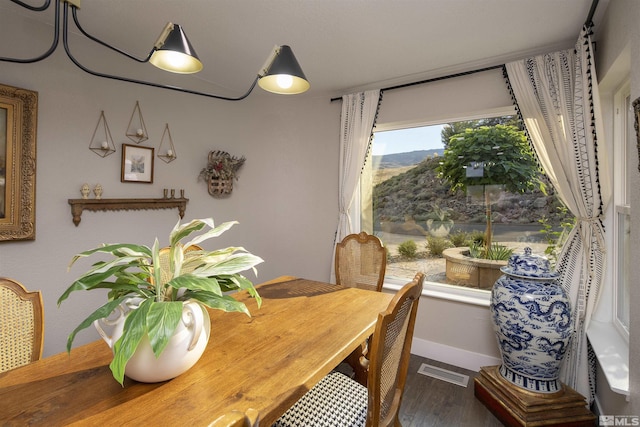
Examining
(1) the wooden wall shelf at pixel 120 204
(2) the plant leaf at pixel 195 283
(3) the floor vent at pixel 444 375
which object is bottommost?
(3) the floor vent at pixel 444 375

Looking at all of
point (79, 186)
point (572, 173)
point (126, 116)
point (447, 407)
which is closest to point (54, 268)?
point (79, 186)

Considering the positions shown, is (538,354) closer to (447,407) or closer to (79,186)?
(447,407)

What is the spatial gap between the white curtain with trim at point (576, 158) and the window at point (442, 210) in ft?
0.77

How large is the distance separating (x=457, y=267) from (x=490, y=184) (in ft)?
2.52

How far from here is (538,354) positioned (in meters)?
1.87

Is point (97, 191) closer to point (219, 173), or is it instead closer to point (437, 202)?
point (219, 173)

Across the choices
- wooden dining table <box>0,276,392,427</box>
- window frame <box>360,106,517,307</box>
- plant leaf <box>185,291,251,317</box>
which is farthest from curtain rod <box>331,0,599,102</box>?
plant leaf <box>185,291,251,317</box>

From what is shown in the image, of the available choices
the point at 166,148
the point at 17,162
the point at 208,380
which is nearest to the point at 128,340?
the point at 208,380

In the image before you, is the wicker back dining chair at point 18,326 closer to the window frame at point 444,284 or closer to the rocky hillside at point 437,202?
the window frame at point 444,284

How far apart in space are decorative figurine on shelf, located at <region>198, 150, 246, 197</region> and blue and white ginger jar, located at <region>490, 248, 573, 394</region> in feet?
8.34

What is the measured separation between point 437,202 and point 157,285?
2472mm

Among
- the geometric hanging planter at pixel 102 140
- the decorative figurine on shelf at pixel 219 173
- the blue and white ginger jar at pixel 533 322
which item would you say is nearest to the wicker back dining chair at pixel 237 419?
the blue and white ginger jar at pixel 533 322

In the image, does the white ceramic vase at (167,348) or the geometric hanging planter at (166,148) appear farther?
the geometric hanging planter at (166,148)

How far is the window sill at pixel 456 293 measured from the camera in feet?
8.41
